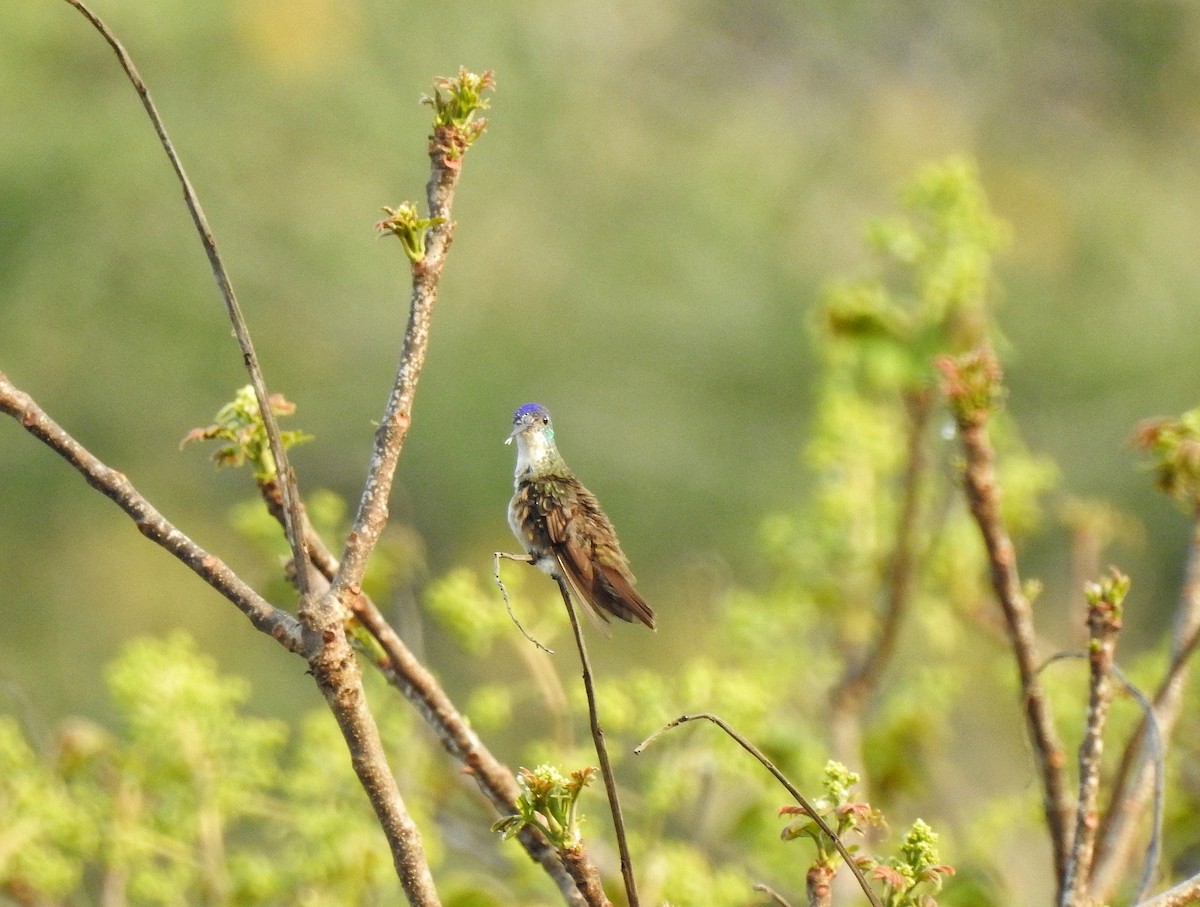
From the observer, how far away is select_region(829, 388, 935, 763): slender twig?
3.19 meters

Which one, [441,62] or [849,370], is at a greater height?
[441,62]

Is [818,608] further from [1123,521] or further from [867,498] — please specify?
[1123,521]

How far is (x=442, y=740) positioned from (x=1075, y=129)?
10.9 m

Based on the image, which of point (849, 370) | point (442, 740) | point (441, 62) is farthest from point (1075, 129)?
point (442, 740)

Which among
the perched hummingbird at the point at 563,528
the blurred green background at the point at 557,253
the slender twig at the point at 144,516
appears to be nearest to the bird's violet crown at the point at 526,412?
the perched hummingbird at the point at 563,528

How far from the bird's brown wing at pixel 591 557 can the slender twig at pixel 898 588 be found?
1.52 metres

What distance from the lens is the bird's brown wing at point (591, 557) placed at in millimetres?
1622

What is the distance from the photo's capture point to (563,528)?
5.59 ft

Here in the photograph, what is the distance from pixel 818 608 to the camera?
147 inches

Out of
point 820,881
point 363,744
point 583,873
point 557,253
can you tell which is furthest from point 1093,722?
point 557,253

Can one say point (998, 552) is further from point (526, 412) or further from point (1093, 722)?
point (526, 412)

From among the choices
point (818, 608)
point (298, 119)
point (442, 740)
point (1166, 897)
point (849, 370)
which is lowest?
point (1166, 897)

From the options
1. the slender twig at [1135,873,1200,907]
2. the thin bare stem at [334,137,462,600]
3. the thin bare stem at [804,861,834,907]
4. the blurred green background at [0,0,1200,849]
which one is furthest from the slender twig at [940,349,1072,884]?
the blurred green background at [0,0,1200,849]

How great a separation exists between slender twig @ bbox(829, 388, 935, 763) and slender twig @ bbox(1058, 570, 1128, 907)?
4.26 ft
